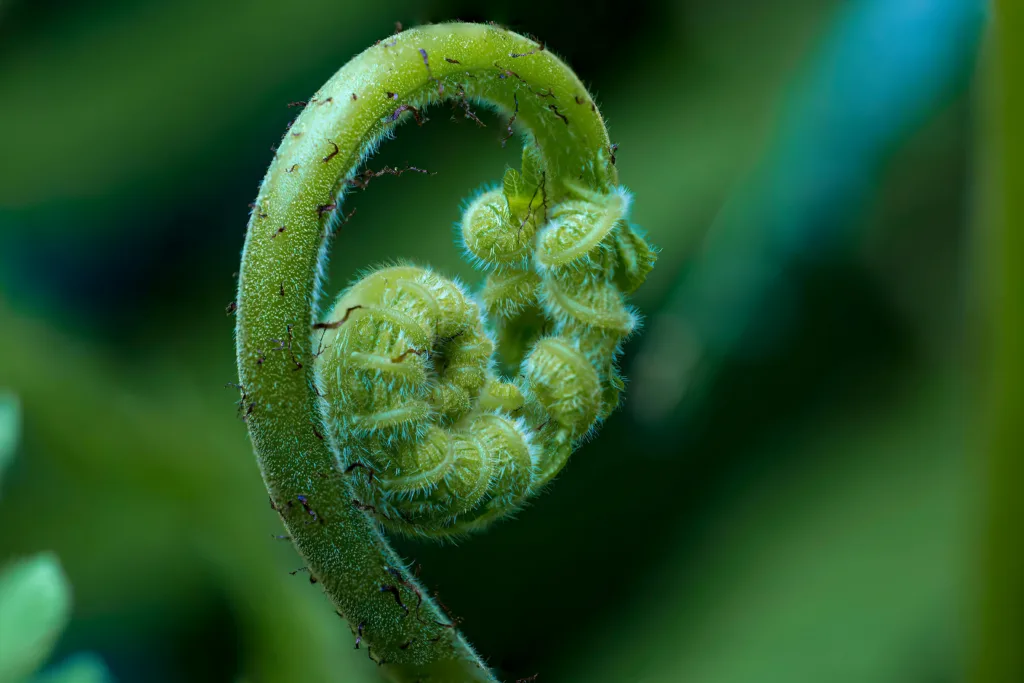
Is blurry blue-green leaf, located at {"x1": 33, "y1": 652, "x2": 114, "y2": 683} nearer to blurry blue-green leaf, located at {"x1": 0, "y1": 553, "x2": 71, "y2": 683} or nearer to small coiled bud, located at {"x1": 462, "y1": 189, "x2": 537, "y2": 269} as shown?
blurry blue-green leaf, located at {"x1": 0, "y1": 553, "x2": 71, "y2": 683}

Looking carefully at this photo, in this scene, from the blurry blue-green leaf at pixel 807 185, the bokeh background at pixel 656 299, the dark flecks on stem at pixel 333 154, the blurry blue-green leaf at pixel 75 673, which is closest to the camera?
the dark flecks on stem at pixel 333 154

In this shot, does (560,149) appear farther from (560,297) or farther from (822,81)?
(822,81)

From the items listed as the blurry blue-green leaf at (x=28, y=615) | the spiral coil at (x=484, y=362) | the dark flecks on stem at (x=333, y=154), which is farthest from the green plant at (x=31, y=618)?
the dark flecks on stem at (x=333, y=154)

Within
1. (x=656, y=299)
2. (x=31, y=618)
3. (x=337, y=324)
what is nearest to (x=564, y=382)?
(x=337, y=324)

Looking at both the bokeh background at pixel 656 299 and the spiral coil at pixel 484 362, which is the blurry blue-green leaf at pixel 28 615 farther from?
the bokeh background at pixel 656 299

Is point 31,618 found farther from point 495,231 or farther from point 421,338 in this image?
point 495,231

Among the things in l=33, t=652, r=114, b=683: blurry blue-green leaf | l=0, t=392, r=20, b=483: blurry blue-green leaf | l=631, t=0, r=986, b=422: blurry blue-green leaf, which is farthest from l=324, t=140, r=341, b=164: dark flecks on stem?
l=631, t=0, r=986, b=422: blurry blue-green leaf
